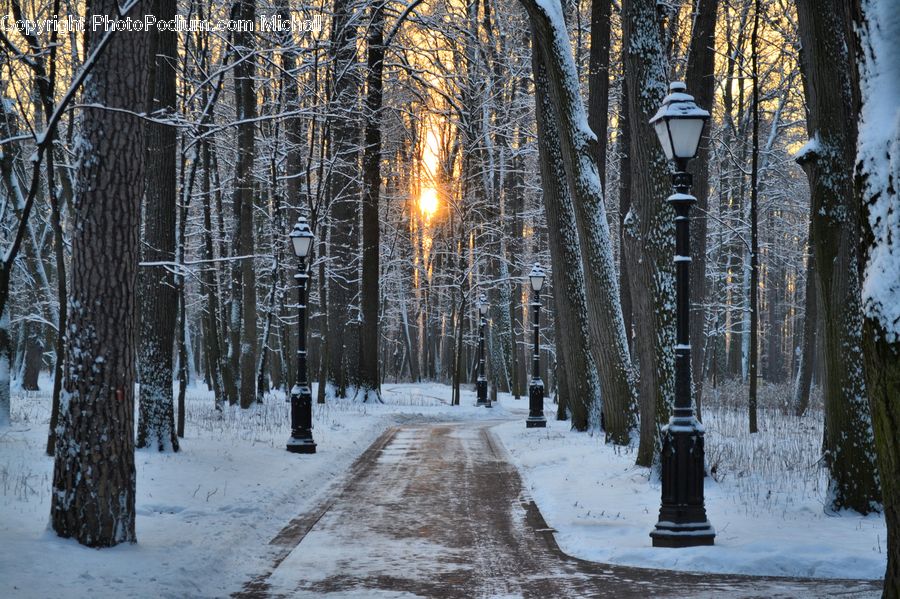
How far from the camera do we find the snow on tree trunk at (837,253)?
9.77 meters

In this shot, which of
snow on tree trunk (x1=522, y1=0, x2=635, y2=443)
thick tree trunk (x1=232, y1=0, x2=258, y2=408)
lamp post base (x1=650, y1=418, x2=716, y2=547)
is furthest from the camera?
thick tree trunk (x1=232, y1=0, x2=258, y2=408)

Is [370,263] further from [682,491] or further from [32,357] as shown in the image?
[682,491]

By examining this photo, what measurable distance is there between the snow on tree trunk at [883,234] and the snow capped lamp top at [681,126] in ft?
14.0

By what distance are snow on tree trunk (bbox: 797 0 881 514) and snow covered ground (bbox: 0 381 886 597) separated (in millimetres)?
580

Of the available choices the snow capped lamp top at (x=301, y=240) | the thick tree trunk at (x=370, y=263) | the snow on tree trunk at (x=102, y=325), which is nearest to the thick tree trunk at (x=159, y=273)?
the snow capped lamp top at (x=301, y=240)

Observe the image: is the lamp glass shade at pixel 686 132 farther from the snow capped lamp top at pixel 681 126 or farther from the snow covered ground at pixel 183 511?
the snow covered ground at pixel 183 511

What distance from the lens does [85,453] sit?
733cm

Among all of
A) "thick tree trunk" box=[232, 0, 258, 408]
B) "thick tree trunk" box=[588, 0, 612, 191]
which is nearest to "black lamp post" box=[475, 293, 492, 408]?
"thick tree trunk" box=[232, 0, 258, 408]

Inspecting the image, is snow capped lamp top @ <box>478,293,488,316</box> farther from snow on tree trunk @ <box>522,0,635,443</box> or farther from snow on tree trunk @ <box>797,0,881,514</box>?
snow on tree trunk @ <box>797,0,881,514</box>

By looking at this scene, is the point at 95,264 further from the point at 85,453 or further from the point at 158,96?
the point at 158,96

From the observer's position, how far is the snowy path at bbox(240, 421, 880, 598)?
6969 millimetres

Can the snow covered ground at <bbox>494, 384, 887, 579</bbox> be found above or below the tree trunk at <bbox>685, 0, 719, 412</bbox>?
below

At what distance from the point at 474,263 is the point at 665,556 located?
95.3 feet

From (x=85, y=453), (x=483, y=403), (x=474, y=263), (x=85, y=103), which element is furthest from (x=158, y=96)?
(x=474, y=263)
